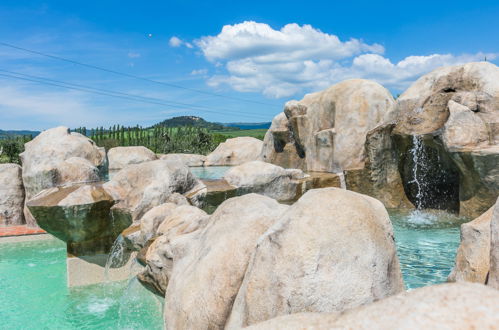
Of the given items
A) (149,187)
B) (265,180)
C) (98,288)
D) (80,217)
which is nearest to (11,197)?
(80,217)

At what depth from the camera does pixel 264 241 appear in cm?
384

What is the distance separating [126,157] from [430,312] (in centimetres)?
3335

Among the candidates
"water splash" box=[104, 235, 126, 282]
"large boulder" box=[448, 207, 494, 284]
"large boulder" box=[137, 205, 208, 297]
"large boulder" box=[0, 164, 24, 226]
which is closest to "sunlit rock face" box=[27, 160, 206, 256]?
"water splash" box=[104, 235, 126, 282]

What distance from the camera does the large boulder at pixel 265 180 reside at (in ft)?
41.5

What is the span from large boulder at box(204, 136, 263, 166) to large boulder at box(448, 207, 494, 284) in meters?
30.6

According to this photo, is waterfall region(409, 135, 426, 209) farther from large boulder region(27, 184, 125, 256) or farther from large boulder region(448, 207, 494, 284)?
large boulder region(27, 184, 125, 256)

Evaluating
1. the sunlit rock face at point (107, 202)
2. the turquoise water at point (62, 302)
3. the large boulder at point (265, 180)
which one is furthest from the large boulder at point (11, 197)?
the large boulder at point (265, 180)

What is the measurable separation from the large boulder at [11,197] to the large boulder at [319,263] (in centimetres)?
1336

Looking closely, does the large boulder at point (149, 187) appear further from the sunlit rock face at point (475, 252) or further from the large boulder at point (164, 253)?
the sunlit rock face at point (475, 252)

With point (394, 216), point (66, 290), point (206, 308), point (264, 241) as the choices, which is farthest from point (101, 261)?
point (394, 216)

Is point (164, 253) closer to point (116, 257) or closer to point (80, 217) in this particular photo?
point (116, 257)

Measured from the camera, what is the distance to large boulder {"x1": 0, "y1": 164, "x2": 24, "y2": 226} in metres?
14.8

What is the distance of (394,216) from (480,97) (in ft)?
13.3

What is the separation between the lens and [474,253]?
463 centimetres
